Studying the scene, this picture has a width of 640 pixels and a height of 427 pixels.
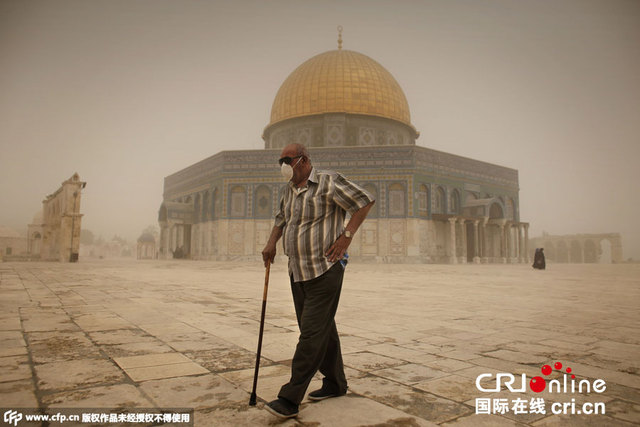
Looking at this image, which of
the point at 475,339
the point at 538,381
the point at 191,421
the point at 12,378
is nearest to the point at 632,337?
the point at 475,339

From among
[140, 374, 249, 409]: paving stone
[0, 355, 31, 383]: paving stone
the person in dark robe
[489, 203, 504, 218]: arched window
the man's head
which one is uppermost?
[489, 203, 504, 218]: arched window

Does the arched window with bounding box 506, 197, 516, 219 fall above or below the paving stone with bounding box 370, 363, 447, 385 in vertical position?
above

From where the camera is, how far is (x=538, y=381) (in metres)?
2.40

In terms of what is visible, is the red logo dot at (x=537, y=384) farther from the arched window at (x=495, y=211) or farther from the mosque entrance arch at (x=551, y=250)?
the mosque entrance arch at (x=551, y=250)

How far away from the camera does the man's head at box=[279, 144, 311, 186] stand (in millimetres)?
2480

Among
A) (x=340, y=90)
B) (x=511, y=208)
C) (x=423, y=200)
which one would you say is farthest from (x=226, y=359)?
(x=511, y=208)

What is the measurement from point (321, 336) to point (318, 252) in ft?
1.37

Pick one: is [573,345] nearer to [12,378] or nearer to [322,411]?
[322,411]

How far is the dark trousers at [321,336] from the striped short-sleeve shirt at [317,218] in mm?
68

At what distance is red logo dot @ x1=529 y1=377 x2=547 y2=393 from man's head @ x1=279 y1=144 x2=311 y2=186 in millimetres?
1631

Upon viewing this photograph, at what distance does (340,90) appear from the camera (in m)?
29.2

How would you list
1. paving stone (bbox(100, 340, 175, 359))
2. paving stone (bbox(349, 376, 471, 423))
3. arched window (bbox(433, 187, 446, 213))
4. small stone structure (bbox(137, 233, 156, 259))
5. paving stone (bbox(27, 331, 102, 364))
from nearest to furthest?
paving stone (bbox(349, 376, 471, 423)), paving stone (bbox(27, 331, 102, 364)), paving stone (bbox(100, 340, 175, 359)), arched window (bbox(433, 187, 446, 213)), small stone structure (bbox(137, 233, 156, 259))

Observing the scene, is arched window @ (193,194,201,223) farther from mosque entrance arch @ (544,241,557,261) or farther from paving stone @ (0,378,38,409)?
mosque entrance arch @ (544,241,557,261)

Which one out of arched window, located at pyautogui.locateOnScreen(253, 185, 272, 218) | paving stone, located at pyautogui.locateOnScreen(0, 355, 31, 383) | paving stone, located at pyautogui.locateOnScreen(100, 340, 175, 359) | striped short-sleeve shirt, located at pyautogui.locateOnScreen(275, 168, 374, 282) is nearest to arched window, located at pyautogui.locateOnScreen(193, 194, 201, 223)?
arched window, located at pyautogui.locateOnScreen(253, 185, 272, 218)
